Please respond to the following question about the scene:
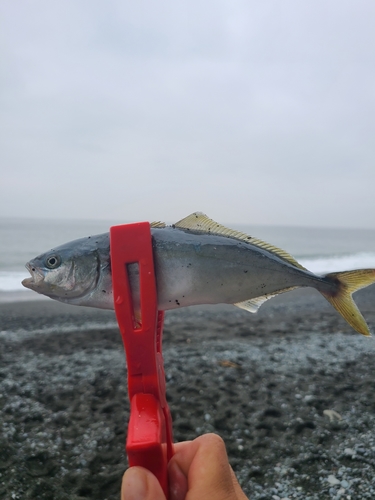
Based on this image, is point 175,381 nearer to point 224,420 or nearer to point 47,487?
point 224,420

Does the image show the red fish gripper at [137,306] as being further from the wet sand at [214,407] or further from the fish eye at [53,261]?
the wet sand at [214,407]

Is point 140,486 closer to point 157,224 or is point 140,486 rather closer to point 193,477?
point 193,477

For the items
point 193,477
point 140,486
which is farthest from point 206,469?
point 140,486

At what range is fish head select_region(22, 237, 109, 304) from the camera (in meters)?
2.09

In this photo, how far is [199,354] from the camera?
26.5 ft

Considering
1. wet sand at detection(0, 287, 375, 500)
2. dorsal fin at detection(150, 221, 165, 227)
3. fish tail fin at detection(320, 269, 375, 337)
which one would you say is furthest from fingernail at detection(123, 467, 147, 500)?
wet sand at detection(0, 287, 375, 500)

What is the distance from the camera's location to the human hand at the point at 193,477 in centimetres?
179

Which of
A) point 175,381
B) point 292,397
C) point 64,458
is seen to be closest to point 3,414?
point 64,458

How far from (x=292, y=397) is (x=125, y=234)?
516 centimetres

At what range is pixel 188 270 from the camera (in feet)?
6.82

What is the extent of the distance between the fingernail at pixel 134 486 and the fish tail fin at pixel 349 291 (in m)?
1.45

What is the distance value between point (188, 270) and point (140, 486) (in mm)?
1006

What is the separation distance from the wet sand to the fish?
3.07m

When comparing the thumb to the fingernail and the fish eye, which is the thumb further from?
the fish eye
